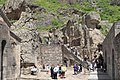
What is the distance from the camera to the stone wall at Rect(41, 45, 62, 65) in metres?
37.3

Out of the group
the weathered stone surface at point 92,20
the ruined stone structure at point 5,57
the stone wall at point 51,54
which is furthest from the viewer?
the weathered stone surface at point 92,20

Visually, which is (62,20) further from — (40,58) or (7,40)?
(7,40)

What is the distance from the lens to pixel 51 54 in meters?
37.7

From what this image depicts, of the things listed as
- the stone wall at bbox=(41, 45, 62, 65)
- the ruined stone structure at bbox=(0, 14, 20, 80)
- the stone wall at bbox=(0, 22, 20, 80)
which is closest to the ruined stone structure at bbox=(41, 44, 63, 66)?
the stone wall at bbox=(41, 45, 62, 65)

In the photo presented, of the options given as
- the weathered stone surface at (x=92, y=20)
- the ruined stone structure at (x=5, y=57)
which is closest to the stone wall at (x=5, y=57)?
the ruined stone structure at (x=5, y=57)

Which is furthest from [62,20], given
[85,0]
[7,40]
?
[7,40]

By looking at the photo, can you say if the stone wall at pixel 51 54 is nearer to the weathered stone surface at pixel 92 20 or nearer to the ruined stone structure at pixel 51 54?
the ruined stone structure at pixel 51 54

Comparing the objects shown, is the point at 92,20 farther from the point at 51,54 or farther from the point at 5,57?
the point at 5,57

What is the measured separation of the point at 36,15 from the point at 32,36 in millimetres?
17503

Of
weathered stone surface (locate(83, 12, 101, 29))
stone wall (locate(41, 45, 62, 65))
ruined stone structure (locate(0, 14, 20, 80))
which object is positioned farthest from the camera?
weathered stone surface (locate(83, 12, 101, 29))

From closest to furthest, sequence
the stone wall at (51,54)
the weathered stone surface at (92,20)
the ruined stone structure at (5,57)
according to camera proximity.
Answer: the ruined stone structure at (5,57) → the stone wall at (51,54) → the weathered stone surface at (92,20)

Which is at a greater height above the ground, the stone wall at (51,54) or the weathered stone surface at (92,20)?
the weathered stone surface at (92,20)

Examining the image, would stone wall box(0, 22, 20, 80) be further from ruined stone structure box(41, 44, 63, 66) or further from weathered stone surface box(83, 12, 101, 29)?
weathered stone surface box(83, 12, 101, 29)

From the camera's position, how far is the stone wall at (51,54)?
123ft
